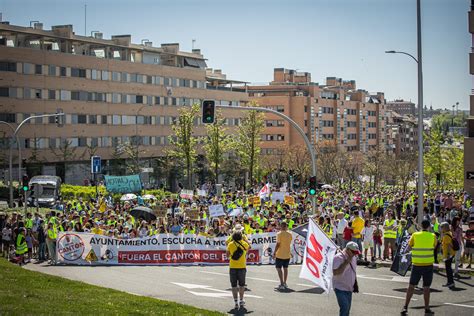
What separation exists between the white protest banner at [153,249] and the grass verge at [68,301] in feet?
26.6

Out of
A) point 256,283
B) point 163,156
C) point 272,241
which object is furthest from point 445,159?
point 256,283

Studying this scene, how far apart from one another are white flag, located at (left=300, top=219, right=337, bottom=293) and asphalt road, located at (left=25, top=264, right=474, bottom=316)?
263cm

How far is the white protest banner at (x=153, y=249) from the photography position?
89.4 feet

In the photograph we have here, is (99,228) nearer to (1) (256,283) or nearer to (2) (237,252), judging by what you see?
(1) (256,283)

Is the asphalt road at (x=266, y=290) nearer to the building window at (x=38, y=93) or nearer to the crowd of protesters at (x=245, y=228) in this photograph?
the crowd of protesters at (x=245, y=228)

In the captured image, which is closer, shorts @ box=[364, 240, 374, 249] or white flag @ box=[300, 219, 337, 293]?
white flag @ box=[300, 219, 337, 293]

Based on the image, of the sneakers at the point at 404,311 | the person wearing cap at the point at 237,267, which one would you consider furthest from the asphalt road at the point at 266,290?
the person wearing cap at the point at 237,267

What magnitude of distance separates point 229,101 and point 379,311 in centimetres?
9442

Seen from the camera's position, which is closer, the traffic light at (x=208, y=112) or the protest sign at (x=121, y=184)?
the traffic light at (x=208, y=112)

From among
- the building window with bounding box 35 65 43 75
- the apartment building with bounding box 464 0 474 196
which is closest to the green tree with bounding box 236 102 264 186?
the building window with bounding box 35 65 43 75

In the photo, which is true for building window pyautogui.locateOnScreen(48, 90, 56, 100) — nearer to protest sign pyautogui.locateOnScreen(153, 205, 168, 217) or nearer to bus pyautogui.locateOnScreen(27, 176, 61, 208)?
bus pyautogui.locateOnScreen(27, 176, 61, 208)

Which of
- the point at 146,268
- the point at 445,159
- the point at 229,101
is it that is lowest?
the point at 146,268

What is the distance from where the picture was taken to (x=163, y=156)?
9625 cm

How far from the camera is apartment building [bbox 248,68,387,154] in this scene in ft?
423
